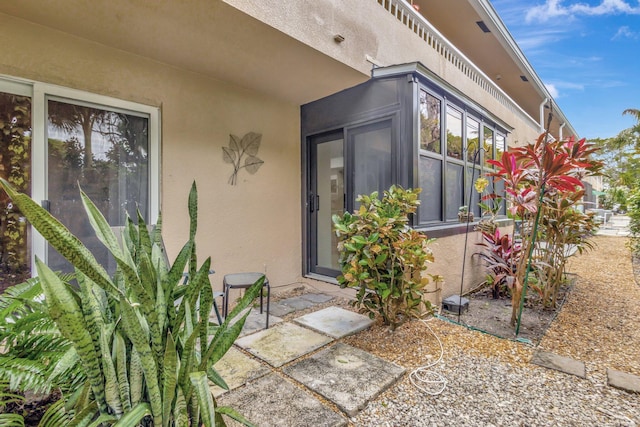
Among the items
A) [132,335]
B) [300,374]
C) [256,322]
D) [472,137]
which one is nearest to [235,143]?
[256,322]

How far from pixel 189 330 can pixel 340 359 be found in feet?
4.89

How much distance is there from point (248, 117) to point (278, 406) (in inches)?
134

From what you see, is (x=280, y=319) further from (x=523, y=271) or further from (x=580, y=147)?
(x=580, y=147)

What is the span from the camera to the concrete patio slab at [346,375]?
6.28ft

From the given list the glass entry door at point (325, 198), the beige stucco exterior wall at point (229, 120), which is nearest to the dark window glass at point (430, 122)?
the beige stucco exterior wall at point (229, 120)

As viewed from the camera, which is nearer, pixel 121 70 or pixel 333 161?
pixel 121 70

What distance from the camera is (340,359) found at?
7.92 feet

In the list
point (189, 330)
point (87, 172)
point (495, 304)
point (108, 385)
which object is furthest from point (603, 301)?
point (87, 172)

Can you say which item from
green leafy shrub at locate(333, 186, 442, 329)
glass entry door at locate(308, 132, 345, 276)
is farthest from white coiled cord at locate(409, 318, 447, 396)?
A: glass entry door at locate(308, 132, 345, 276)

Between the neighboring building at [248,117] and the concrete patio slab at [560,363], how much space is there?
1312 mm

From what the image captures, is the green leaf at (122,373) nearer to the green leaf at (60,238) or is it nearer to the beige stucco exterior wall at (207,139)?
the green leaf at (60,238)

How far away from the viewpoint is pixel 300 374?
2193 mm

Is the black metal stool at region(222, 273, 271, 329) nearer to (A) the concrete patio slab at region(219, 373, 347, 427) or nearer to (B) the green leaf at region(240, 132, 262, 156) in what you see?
(A) the concrete patio slab at region(219, 373, 347, 427)

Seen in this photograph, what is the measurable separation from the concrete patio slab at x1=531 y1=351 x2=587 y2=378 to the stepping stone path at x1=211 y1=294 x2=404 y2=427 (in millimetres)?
A: 1185
